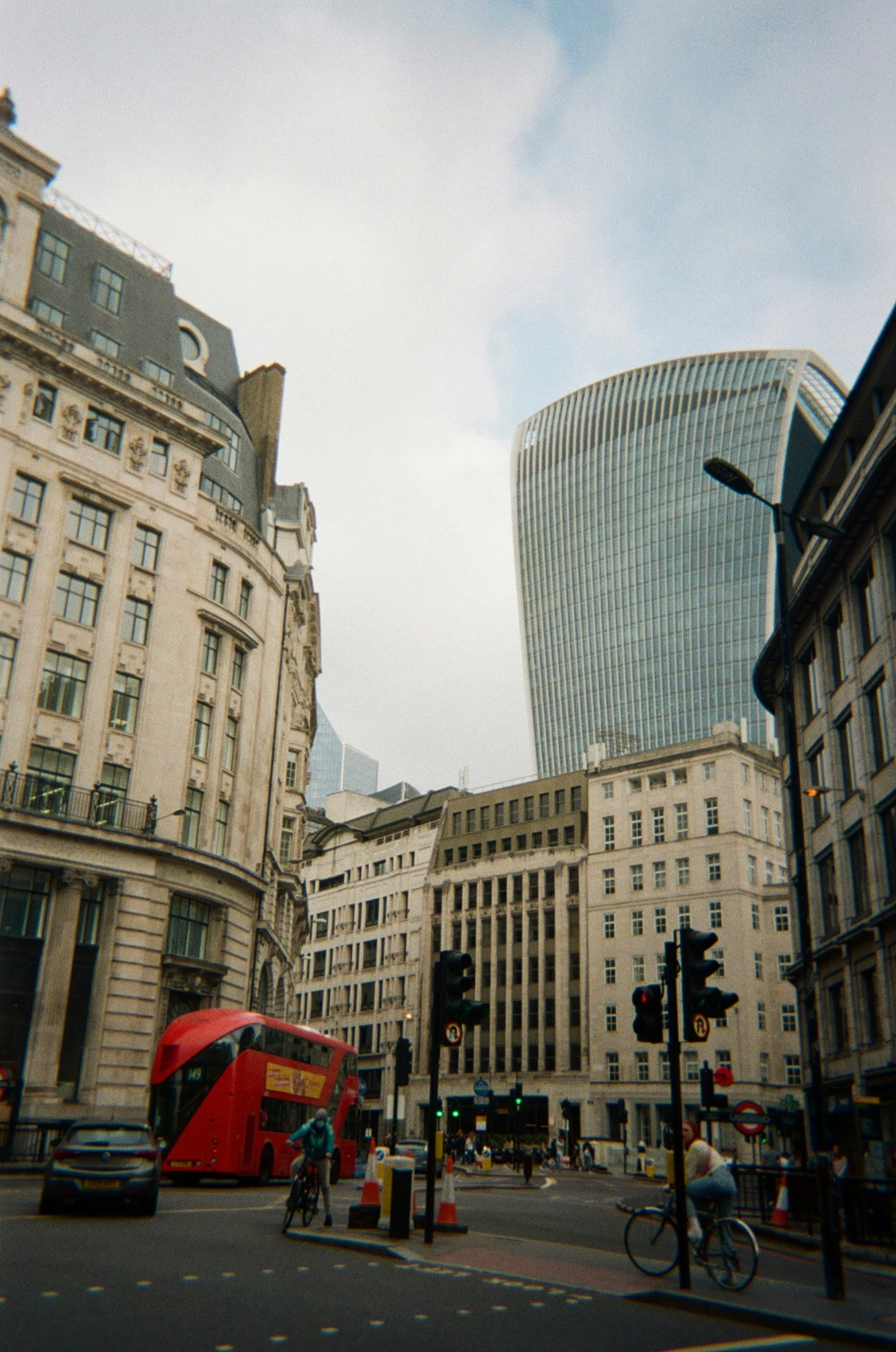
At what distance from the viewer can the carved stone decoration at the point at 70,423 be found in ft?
128

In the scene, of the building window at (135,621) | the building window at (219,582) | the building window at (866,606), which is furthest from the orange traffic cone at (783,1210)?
the building window at (219,582)

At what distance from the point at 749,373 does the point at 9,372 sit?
13668 centimetres

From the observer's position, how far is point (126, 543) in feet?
132

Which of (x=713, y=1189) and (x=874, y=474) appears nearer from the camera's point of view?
(x=713, y=1189)

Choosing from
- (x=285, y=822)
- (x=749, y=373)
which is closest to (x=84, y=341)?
(x=285, y=822)

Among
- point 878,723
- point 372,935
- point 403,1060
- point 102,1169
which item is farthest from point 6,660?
point 372,935

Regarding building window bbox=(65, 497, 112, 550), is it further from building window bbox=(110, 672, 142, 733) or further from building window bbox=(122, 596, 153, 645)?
building window bbox=(110, 672, 142, 733)

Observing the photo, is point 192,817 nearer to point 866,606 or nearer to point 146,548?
point 146,548

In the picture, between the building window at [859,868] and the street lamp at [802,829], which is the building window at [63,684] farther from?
the street lamp at [802,829]

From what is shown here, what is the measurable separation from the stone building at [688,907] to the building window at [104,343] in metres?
51.0

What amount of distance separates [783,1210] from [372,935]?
83.0m

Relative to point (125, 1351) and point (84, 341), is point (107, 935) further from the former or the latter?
point (125, 1351)

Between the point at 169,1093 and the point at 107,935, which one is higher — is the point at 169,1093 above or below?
below

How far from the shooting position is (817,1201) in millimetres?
21234
